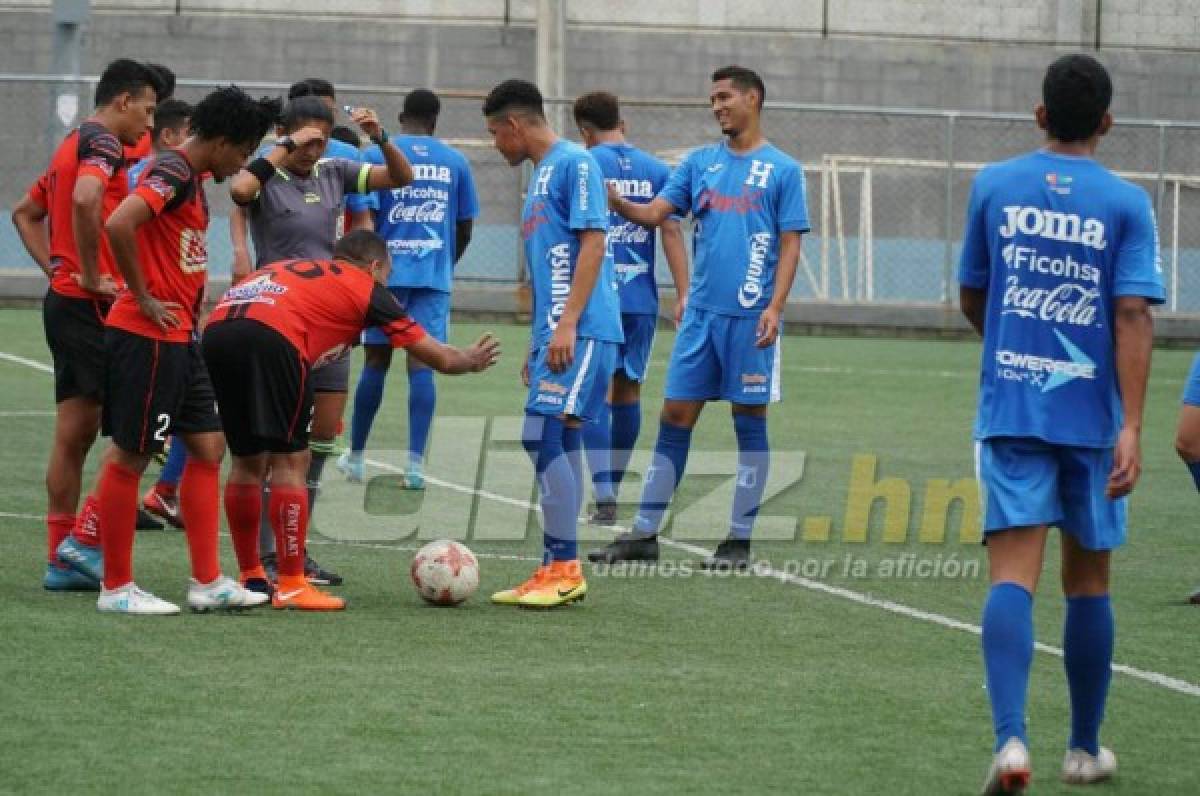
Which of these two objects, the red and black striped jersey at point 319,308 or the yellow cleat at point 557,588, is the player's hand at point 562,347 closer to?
the red and black striped jersey at point 319,308

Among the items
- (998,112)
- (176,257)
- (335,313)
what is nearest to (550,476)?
(335,313)

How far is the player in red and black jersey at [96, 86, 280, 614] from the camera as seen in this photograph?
7.72m

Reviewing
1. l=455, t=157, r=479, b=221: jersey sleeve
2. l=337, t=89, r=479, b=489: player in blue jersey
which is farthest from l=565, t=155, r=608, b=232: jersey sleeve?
l=455, t=157, r=479, b=221: jersey sleeve

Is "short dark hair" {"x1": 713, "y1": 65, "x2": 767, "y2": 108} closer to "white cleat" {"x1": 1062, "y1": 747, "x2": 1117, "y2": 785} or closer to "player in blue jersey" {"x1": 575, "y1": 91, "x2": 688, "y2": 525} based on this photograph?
"player in blue jersey" {"x1": 575, "y1": 91, "x2": 688, "y2": 525}

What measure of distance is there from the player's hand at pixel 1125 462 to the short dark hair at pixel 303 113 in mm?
4631

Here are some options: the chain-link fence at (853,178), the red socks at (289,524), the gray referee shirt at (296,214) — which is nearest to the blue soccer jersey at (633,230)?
the gray referee shirt at (296,214)

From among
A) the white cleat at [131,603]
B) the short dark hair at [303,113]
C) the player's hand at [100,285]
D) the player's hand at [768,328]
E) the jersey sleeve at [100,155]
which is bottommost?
the white cleat at [131,603]

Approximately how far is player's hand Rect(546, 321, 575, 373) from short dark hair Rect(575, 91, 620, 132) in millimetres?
3561

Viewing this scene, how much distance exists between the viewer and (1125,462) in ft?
18.1

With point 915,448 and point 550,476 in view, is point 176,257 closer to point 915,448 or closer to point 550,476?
point 550,476

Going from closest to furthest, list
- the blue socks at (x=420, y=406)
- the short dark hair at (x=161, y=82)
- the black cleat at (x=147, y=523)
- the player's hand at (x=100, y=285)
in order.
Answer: the player's hand at (x=100, y=285) < the short dark hair at (x=161, y=82) < the black cleat at (x=147, y=523) < the blue socks at (x=420, y=406)

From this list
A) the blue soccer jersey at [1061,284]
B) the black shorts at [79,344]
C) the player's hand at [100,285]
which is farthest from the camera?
the black shorts at [79,344]

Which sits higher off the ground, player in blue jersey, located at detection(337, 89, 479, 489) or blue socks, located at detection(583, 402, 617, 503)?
player in blue jersey, located at detection(337, 89, 479, 489)

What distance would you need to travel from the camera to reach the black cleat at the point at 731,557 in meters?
9.59
